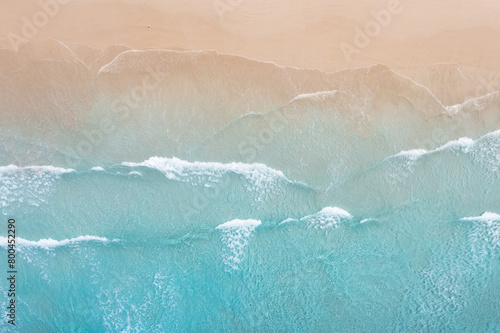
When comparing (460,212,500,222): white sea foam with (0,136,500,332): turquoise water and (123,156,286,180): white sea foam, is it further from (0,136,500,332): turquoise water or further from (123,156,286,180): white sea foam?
(123,156,286,180): white sea foam

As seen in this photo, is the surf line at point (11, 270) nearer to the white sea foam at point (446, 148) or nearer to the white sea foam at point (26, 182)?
the white sea foam at point (26, 182)

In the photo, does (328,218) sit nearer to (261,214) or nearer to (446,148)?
(261,214)

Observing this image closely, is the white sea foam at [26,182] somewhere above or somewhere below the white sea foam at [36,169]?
below

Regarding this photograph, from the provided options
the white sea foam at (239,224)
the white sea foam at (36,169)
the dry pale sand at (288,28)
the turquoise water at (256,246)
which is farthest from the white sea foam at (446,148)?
the white sea foam at (36,169)

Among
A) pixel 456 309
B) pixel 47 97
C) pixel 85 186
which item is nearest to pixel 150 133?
pixel 85 186

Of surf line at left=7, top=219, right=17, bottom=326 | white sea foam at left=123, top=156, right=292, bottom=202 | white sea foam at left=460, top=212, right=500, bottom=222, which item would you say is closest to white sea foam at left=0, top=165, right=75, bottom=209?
surf line at left=7, top=219, right=17, bottom=326

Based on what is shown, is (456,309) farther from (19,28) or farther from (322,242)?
(19,28)
